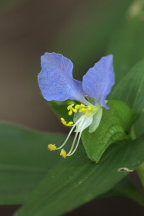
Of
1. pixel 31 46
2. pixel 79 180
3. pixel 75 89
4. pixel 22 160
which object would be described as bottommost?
pixel 31 46

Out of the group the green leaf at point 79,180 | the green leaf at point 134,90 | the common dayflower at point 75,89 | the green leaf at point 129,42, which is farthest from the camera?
the green leaf at point 129,42

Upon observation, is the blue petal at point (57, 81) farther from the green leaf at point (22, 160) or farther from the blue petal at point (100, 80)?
the green leaf at point (22, 160)

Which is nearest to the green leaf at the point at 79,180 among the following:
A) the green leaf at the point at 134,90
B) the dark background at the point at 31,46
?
the green leaf at the point at 134,90

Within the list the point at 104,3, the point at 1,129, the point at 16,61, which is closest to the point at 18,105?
the point at 16,61

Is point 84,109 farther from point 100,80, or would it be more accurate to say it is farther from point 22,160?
point 22,160

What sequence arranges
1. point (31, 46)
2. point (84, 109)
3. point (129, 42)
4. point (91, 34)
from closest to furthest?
point (84, 109)
point (129, 42)
point (91, 34)
point (31, 46)

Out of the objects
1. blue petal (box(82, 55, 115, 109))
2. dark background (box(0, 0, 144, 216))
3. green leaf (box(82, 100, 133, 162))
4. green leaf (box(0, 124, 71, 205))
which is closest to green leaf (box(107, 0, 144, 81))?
green leaf (box(0, 124, 71, 205))

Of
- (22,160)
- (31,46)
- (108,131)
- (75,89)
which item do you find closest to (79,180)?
(108,131)
